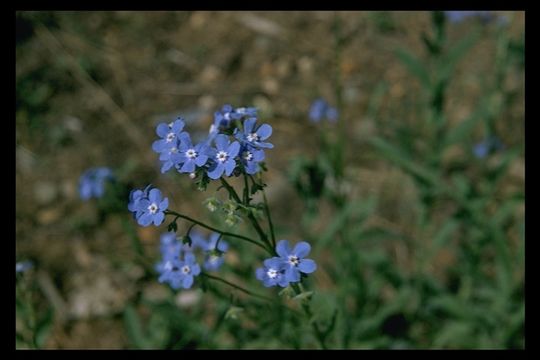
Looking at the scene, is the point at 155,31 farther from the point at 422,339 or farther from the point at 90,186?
the point at 422,339

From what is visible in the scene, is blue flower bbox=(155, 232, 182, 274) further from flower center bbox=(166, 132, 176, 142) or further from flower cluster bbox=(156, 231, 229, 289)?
flower center bbox=(166, 132, 176, 142)

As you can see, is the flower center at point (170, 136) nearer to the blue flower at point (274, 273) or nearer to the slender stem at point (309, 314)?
the blue flower at point (274, 273)

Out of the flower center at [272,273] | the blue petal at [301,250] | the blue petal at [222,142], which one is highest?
the blue petal at [222,142]

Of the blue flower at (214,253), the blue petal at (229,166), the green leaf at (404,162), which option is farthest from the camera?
the green leaf at (404,162)

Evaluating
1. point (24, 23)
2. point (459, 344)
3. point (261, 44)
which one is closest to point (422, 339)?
point (459, 344)

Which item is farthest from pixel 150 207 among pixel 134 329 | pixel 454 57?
pixel 454 57

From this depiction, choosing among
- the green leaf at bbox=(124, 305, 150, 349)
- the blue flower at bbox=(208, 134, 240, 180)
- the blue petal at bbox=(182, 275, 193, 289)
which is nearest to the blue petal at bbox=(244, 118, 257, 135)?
the blue flower at bbox=(208, 134, 240, 180)

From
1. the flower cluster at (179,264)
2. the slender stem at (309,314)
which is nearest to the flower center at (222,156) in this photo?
the flower cluster at (179,264)
